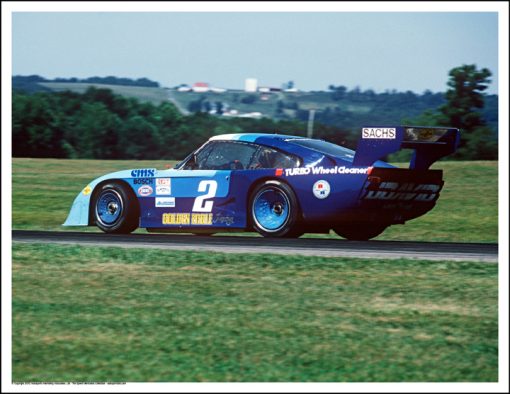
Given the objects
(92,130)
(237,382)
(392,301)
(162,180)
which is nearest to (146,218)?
(162,180)

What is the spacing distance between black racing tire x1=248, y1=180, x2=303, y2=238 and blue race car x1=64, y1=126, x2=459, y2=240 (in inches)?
0.5

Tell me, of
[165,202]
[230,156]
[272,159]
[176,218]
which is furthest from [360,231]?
[165,202]

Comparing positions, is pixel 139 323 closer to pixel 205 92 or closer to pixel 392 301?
pixel 392 301

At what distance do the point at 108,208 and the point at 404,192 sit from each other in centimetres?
433

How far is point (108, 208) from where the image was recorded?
1469 centimetres

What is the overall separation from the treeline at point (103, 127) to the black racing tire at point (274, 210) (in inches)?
584

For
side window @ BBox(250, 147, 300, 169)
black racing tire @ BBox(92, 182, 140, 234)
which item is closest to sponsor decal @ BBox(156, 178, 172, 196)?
black racing tire @ BBox(92, 182, 140, 234)

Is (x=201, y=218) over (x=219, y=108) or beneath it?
beneath

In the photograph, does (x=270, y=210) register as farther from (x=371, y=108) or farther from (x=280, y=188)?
(x=371, y=108)

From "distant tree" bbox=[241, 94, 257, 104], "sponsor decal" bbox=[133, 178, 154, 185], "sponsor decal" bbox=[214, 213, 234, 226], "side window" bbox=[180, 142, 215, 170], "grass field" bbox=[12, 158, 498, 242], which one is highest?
"distant tree" bbox=[241, 94, 257, 104]

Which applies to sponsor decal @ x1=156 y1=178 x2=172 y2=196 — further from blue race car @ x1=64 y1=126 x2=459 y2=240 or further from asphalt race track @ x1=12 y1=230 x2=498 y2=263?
asphalt race track @ x1=12 y1=230 x2=498 y2=263

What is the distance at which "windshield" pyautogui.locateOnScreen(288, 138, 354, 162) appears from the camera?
13.2 m

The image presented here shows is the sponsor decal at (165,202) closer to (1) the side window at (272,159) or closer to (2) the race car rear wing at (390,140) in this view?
(1) the side window at (272,159)

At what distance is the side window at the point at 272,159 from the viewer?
13.2 meters
